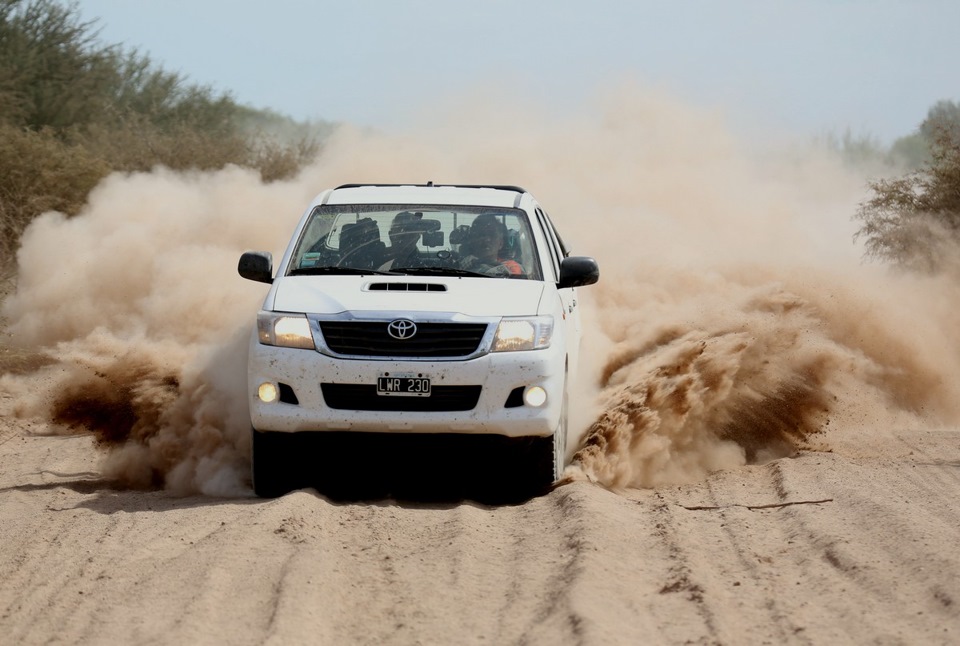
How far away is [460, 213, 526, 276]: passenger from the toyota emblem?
946 mm

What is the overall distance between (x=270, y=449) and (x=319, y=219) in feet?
5.79

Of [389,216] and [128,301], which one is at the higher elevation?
[389,216]

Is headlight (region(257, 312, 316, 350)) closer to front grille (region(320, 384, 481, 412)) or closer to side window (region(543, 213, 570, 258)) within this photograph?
front grille (region(320, 384, 481, 412))

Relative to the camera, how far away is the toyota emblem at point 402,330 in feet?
25.4

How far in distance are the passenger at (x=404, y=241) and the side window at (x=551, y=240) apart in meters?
0.89

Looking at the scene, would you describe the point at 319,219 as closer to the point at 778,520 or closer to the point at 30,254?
the point at 778,520

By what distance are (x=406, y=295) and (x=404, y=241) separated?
0.82m

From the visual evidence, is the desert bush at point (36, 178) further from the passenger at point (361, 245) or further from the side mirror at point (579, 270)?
the side mirror at point (579, 270)

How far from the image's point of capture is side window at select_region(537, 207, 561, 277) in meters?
9.21

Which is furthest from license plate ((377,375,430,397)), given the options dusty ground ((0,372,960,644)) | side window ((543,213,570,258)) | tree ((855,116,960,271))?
tree ((855,116,960,271))

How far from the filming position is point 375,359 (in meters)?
7.74

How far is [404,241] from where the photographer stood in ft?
28.9

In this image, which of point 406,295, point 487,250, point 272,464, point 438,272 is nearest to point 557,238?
point 487,250

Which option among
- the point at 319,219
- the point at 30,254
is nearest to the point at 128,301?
the point at 30,254
